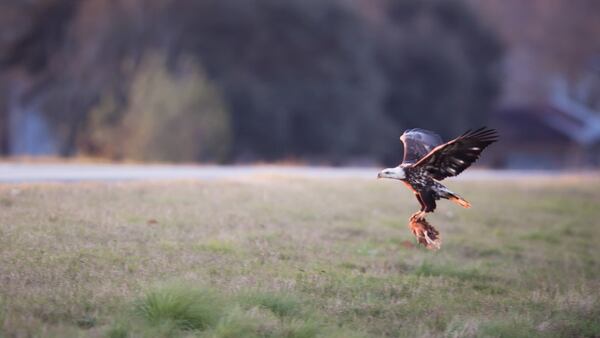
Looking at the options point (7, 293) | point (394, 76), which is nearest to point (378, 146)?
point (394, 76)

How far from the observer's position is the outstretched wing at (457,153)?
8.73 m

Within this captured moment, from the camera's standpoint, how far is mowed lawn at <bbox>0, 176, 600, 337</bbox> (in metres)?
6.87

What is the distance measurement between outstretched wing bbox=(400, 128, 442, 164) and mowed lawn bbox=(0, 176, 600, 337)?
138cm

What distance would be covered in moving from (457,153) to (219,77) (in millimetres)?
25748

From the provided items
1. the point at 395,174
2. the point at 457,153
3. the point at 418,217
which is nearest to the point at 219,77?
the point at 418,217

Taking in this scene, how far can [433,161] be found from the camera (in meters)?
9.17

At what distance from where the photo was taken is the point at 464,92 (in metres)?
43.7

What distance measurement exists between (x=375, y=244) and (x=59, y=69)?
24.6m

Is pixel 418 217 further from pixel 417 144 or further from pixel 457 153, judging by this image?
pixel 457 153

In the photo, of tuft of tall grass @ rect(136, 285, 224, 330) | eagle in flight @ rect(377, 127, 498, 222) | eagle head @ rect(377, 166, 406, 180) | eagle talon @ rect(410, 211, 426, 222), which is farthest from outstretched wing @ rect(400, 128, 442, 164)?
tuft of tall grass @ rect(136, 285, 224, 330)

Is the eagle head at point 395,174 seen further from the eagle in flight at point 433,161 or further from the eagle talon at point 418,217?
the eagle talon at point 418,217

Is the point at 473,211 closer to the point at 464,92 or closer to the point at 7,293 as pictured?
the point at 7,293

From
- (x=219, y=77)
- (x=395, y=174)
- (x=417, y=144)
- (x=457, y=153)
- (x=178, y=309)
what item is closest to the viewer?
(x=178, y=309)

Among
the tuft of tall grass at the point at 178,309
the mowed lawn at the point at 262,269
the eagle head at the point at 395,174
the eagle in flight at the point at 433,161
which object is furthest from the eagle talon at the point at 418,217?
the tuft of tall grass at the point at 178,309
